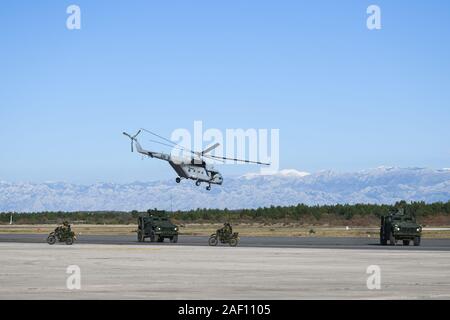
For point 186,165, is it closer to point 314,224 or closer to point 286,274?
point 314,224

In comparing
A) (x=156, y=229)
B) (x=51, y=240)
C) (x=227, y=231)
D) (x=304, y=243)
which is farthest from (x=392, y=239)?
(x=51, y=240)

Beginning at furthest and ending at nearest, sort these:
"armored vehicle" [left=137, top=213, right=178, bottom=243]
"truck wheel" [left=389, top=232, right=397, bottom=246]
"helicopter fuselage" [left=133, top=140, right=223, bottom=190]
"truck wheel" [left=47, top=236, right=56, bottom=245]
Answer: "helicopter fuselage" [left=133, top=140, right=223, bottom=190] < "armored vehicle" [left=137, top=213, right=178, bottom=243] < "truck wheel" [left=47, top=236, right=56, bottom=245] < "truck wheel" [left=389, top=232, right=397, bottom=246]

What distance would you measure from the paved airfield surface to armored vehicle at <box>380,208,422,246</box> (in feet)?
62.7

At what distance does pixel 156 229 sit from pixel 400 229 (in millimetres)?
18183

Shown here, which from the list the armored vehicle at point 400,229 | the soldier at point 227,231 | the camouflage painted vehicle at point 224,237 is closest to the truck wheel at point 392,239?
the armored vehicle at point 400,229

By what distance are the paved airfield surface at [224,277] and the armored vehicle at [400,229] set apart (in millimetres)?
19109

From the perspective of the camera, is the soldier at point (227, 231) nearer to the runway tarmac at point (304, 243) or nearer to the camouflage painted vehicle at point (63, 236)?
the runway tarmac at point (304, 243)

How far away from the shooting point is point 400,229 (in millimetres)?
69750

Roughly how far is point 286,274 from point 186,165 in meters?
101

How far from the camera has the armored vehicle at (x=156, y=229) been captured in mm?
75750

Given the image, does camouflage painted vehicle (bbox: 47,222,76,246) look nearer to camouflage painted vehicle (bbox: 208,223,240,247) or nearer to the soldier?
camouflage painted vehicle (bbox: 208,223,240,247)

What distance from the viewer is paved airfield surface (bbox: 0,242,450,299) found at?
2669cm

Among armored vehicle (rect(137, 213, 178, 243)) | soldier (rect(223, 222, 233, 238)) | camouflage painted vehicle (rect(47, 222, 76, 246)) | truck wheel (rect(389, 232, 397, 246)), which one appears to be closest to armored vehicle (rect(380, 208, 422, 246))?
truck wheel (rect(389, 232, 397, 246))
